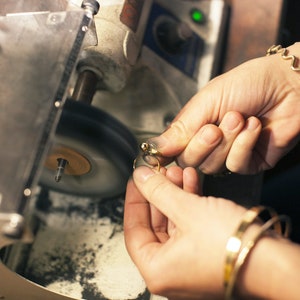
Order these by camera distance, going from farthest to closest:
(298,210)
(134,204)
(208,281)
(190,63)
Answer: (298,210)
(190,63)
(134,204)
(208,281)

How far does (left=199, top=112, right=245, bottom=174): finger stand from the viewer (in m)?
0.76

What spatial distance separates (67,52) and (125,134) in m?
0.24

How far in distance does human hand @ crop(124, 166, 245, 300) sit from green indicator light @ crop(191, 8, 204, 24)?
0.64 meters

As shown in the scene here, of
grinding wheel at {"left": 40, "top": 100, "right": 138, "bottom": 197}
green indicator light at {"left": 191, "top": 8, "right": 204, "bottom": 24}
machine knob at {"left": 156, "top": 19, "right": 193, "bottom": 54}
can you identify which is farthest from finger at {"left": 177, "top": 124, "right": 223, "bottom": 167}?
green indicator light at {"left": 191, "top": 8, "right": 204, "bottom": 24}

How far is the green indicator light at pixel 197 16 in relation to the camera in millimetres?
1118

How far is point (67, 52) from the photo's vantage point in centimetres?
58

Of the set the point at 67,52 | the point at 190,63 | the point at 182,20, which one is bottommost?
the point at 67,52

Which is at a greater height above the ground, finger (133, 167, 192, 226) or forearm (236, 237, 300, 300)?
finger (133, 167, 192, 226)

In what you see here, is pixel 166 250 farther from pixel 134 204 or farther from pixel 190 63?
pixel 190 63

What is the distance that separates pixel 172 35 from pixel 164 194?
0.56m

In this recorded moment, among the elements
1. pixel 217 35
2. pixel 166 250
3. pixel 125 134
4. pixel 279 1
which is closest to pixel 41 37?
pixel 125 134

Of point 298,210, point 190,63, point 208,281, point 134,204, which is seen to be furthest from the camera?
point 298,210

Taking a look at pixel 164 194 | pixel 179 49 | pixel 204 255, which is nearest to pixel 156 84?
pixel 179 49

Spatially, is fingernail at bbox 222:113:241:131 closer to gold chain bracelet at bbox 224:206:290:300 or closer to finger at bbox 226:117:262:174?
finger at bbox 226:117:262:174
